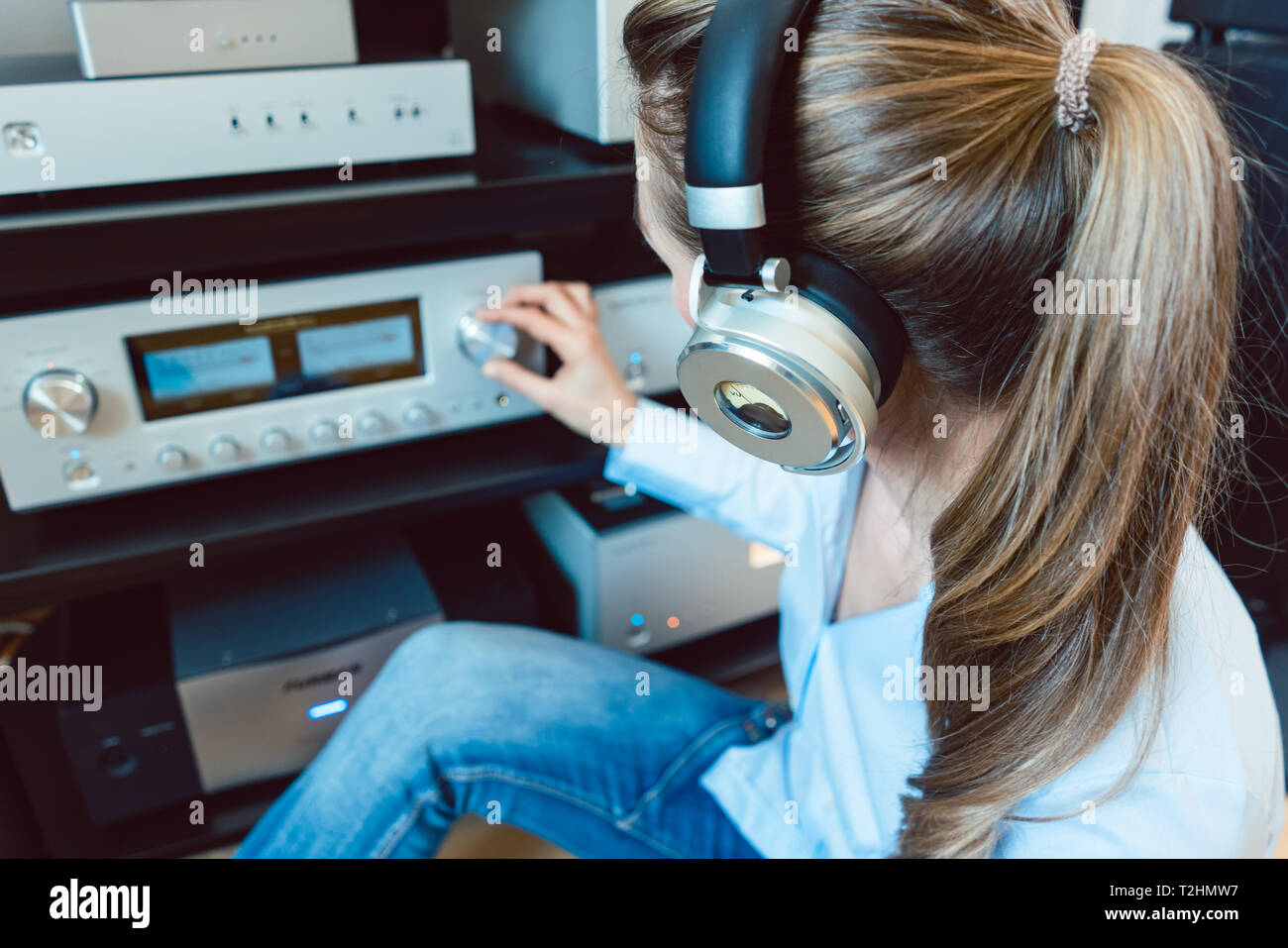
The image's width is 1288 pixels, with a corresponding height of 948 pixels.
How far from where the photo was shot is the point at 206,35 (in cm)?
63

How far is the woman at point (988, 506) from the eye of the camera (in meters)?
0.40

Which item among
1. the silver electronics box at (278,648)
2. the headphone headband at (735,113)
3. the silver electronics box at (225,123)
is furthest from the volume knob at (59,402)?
the headphone headband at (735,113)

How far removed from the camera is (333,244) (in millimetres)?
697

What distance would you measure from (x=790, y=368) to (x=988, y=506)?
141 millimetres

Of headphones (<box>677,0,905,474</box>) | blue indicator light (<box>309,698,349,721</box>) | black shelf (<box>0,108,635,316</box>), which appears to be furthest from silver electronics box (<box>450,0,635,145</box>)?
blue indicator light (<box>309,698,349,721</box>)

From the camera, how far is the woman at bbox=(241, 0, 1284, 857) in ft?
1.30

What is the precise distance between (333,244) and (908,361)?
17.2 inches

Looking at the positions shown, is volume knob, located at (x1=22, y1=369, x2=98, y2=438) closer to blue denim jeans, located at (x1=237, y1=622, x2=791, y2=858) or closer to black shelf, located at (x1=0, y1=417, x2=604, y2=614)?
black shelf, located at (x1=0, y1=417, x2=604, y2=614)

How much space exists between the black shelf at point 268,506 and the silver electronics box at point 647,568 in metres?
0.11

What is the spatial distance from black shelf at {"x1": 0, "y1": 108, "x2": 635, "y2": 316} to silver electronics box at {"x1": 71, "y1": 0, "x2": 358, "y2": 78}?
0.08m

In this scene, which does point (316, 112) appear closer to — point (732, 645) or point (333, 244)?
point (333, 244)
